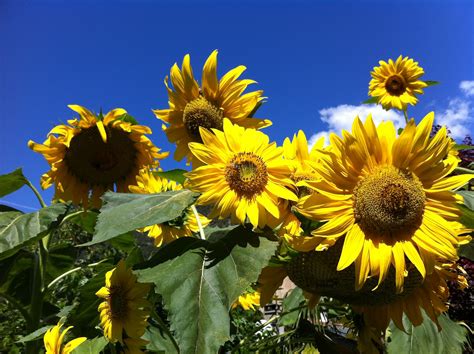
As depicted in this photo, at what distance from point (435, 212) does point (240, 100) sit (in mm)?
399

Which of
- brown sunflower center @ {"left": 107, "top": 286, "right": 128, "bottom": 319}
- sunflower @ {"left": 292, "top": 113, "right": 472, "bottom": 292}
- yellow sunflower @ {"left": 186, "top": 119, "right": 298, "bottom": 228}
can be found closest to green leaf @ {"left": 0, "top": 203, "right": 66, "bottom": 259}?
brown sunflower center @ {"left": 107, "top": 286, "right": 128, "bottom": 319}

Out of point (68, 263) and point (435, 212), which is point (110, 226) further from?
point (68, 263)

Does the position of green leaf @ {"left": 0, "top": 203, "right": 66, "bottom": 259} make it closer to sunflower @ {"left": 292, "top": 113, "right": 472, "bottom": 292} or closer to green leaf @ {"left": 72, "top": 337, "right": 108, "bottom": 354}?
green leaf @ {"left": 72, "top": 337, "right": 108, "bottom": 354}

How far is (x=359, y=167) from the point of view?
0.57m

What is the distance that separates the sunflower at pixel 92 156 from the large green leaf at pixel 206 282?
61cm

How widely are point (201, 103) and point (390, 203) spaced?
0.42m

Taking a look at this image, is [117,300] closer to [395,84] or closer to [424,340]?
[424,340]

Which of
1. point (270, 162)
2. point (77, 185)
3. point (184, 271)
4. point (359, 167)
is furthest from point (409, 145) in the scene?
point (77, 185)

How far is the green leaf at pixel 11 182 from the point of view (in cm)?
128

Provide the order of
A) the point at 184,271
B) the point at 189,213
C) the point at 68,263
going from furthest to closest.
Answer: the point at 68,263, the point at 189,213, the point at 184,271

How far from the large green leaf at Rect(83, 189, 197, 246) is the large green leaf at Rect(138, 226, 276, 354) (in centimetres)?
5

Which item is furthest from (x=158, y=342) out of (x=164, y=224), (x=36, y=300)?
(x=36, y=300)

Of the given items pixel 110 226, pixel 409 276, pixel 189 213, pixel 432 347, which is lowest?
pixel 432 347

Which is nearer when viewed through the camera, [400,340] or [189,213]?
[400,340]
